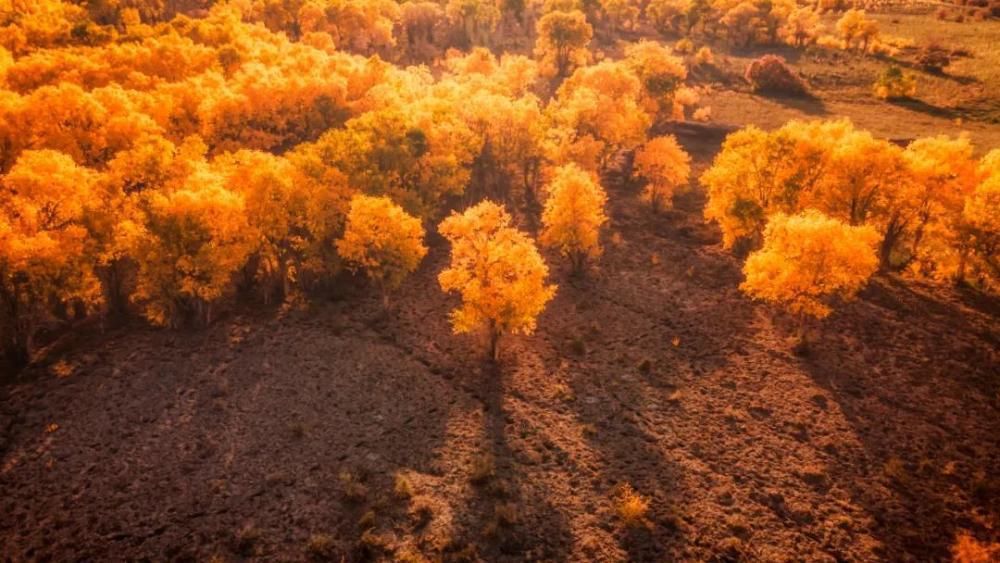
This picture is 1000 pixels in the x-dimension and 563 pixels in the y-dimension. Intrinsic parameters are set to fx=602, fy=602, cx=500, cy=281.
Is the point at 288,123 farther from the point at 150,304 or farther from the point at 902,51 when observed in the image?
the point at 902,51

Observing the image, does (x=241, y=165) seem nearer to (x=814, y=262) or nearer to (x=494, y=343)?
(x=494, y=343)

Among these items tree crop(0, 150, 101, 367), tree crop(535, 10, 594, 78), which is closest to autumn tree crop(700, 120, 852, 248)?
tree crop(0, 150, 101, 367)

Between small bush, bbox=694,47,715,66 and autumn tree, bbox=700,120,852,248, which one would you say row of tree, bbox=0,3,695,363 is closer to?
autumn tree, bbox=700,120,852,248

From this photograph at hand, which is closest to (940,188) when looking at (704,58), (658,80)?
(658,80)

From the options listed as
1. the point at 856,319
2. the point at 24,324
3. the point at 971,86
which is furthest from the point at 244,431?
the point at 971,86

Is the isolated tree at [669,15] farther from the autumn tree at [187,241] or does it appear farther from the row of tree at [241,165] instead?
the autumn tree at [187,241]

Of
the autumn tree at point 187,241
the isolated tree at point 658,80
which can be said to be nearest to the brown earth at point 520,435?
the autumn tree at point 187,241
